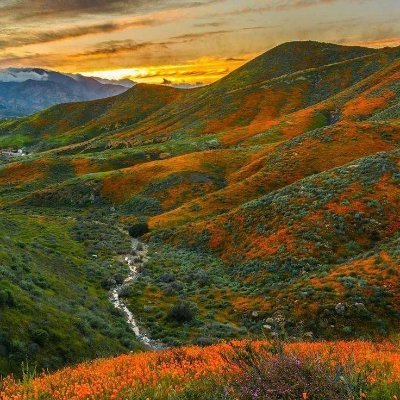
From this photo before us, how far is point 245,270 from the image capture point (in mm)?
38312

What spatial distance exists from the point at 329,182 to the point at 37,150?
161 meters

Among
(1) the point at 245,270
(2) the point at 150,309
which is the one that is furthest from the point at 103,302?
(1) the point at 245,270

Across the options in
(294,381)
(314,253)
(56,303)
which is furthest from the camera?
(314,253)

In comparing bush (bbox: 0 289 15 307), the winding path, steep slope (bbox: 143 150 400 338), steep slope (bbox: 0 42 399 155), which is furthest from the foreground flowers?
steep slope (bbox: 0 42 399 155)

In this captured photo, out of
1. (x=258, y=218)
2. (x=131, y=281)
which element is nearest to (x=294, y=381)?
(x=131, y=281)

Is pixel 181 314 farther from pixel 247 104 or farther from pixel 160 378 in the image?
pixel 247 104

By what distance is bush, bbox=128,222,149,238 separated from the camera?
55.9 meters

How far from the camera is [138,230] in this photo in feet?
184

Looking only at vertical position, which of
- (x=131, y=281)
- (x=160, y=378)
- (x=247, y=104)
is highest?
(x=247, y=104)

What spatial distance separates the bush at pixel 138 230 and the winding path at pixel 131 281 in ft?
5.94

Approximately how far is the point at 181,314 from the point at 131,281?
34.5ft

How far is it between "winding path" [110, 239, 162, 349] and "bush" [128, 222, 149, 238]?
1811 millimetres

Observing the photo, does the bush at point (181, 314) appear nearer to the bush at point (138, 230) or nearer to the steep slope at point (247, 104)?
the bush at point (138, 230)

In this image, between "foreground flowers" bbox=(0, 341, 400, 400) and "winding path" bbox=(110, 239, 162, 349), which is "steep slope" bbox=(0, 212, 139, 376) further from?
"foreground flowers" bbox=(0, 341, 400, 400)
